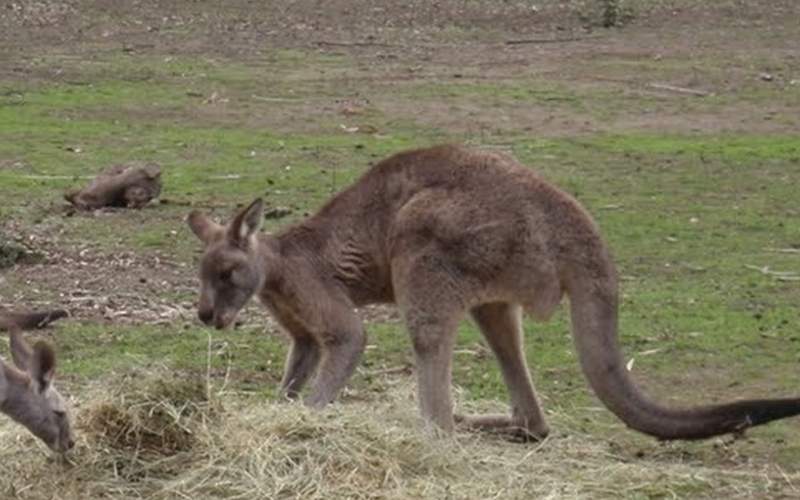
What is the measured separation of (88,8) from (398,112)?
7.70 m

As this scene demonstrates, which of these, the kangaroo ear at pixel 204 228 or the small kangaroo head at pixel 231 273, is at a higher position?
the kangaroo ear at pixel 204 228

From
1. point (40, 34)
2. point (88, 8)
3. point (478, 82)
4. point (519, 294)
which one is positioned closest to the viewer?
point (519, 294)

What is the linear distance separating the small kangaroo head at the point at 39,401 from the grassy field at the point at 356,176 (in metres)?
0.08

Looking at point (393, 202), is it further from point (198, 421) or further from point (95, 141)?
point (95, 141)

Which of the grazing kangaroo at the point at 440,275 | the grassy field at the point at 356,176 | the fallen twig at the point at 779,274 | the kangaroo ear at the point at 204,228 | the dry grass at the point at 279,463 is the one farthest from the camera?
the fallen twig at the point at 779,274

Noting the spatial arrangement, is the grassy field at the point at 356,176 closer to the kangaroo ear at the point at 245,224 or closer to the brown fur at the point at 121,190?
the brown fur at the point at 121,190

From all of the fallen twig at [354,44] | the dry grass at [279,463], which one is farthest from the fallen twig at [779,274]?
the fallen twig at [354,44]

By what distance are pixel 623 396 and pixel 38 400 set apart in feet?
6.72

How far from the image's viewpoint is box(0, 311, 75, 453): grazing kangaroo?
24.4 feet

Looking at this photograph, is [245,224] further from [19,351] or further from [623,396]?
[623,396]

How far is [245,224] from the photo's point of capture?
834cm

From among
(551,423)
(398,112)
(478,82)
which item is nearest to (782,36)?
(478,82)

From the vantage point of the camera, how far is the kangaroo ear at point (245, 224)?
8.30m

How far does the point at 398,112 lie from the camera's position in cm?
1783
